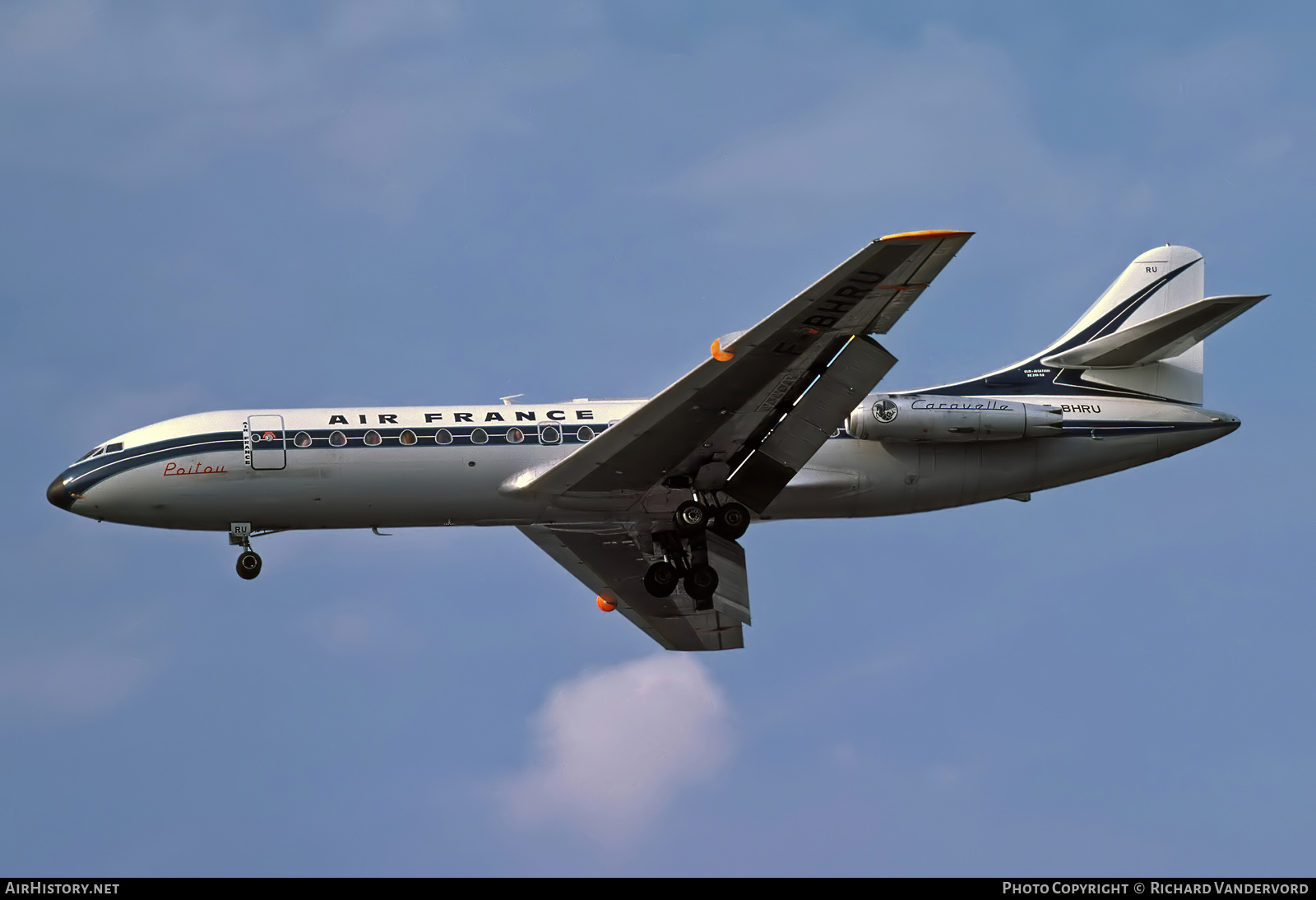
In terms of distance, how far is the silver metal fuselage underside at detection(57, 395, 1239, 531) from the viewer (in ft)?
100

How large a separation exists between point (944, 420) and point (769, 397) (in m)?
4.59

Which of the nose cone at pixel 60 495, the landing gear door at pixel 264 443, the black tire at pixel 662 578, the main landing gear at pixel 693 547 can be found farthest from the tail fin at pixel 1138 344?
the nose cone at pixel 60 495

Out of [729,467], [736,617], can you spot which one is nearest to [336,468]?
[729,467]

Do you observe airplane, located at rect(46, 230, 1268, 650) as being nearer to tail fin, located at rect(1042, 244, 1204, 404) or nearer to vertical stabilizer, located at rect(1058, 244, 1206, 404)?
tail fin, located at rect(1042, 244, 1204, 404)

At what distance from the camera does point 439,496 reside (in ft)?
100

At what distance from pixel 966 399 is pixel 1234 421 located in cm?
590

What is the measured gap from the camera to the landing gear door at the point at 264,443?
100 feet

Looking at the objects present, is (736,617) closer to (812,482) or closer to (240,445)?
(812,482)

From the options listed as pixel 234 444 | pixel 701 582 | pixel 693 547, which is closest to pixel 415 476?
pixel 234 444

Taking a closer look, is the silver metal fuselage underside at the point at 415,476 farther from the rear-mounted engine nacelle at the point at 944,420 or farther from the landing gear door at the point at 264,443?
the rear-mounted engine nacelle at the point at 944,420

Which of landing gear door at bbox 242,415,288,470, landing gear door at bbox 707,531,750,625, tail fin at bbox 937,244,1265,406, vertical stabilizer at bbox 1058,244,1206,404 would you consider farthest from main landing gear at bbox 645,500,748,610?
vertical stabilizer at bbox 1058,244,1206,404

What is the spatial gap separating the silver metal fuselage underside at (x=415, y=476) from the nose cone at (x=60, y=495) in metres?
0.13

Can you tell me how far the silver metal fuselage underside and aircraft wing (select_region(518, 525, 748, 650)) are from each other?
1946mm

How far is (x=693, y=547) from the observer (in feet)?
103
